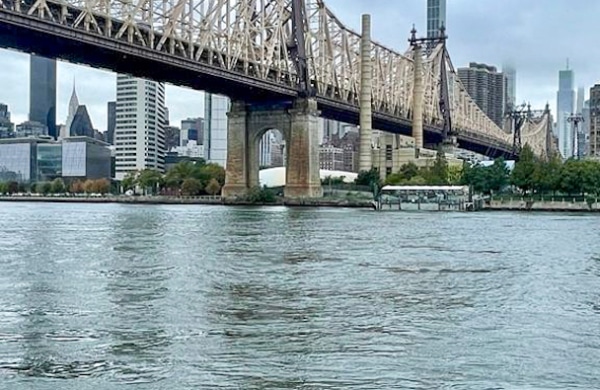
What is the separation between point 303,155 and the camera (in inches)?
2982

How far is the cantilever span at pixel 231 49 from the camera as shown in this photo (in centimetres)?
4762

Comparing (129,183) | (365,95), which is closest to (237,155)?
(365,95)

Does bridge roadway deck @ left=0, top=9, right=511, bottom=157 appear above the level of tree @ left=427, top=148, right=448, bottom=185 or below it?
above

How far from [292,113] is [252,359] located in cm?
6489

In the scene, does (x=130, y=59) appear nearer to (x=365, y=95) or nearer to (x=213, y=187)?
(x=365, y=95)

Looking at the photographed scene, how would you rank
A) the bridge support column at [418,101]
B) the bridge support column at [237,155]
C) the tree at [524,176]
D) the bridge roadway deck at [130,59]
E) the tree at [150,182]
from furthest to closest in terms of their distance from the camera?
the tree at [150,182], the bridge support column at [418,101], the bridge support column at [237,155], the tree at [524,176], the bridge roadway deck at [130,59]

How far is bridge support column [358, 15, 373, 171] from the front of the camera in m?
84.4

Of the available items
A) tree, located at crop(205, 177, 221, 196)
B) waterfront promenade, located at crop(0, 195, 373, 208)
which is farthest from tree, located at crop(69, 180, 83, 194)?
tree, located at crop(205, 177, 221, 196)

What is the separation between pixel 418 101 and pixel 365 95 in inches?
665

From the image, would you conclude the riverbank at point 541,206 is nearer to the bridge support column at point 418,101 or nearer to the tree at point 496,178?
the tree at point 496,178

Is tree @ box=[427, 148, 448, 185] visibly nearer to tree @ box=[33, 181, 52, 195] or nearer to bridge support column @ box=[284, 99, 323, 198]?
bridge support column @ box=[284, 99, 323, 198]

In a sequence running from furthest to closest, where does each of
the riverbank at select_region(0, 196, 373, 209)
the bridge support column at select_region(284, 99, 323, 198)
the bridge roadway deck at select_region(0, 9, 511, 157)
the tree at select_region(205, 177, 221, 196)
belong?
the tree at select_region(205, 177, 221, 196) < the bridge support column at select_region(284, 99, 323, 198) < the riverbank at select_region(0, 196, 373, 209) < the bridge roadway deck at select_region(0, 9, 511, 157)

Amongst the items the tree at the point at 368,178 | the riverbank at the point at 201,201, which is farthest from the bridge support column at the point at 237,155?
the tree at the point at 368,178

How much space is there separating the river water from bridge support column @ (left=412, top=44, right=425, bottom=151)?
240ft
